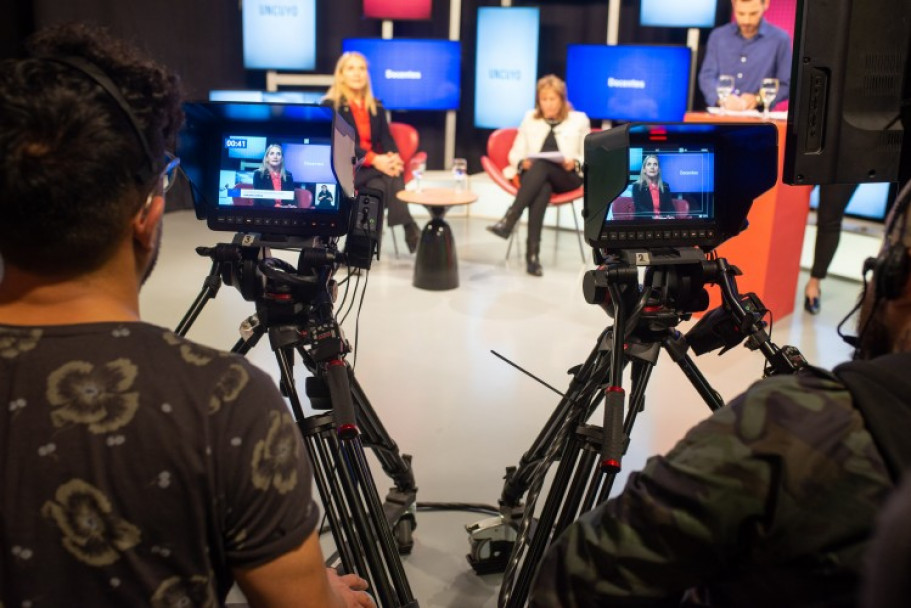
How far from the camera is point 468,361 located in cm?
396

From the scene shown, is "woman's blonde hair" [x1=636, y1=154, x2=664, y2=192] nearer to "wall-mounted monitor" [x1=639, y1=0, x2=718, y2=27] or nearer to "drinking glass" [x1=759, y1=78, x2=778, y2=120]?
"drinking glass" [x1=759, y1=78, x2=778, y2=120]

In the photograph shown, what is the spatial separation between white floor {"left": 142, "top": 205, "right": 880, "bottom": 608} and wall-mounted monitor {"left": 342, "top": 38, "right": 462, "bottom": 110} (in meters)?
1.84

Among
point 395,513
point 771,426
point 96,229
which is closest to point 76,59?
point 96,229

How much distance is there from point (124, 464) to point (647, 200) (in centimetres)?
136

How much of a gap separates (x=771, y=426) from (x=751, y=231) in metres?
3.65

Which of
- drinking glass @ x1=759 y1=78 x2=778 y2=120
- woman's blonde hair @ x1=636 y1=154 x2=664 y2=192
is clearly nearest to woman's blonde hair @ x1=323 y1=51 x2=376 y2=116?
drinking glass @ x1=759 y1=78 x2=778 y2=120

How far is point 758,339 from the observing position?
186cm

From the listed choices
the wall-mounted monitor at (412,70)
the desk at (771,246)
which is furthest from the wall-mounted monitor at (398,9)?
the desk at (771,246)

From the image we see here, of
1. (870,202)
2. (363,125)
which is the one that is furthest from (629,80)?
(363,125)

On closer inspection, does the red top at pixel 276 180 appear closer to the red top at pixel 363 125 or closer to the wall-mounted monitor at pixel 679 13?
the red top at pixel 363 125

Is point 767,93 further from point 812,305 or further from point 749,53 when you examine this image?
point 749,53

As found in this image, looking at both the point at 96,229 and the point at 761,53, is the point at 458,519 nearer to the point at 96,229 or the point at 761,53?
the point at 96,229

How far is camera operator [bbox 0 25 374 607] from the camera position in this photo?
91cm

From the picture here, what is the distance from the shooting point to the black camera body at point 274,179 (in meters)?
1.94
